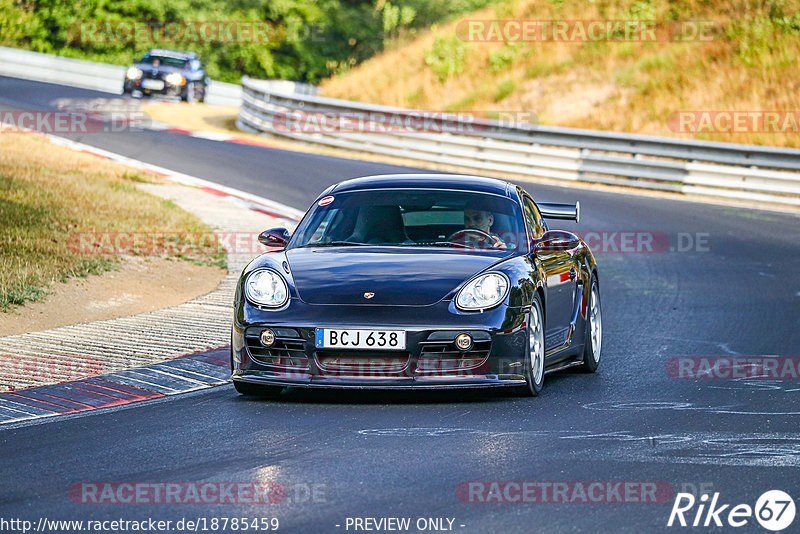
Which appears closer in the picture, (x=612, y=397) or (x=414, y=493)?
(x=414, y=493)

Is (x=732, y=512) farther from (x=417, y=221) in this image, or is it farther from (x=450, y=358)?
(x=417, y=221)

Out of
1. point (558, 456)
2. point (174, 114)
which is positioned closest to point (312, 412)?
point (558, 456)

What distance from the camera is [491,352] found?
300 inches

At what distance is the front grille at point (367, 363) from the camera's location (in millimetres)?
7512

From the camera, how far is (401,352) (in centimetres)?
748

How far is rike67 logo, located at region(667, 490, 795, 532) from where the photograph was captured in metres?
5.07

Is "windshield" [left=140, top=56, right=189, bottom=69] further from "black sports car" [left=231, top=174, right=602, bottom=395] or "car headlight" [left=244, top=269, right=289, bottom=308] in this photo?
"car headlight" [left=244, top=269, right=289, bottom=308]

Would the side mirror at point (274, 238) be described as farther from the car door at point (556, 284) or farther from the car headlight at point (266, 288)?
the car door at point (556, 284)

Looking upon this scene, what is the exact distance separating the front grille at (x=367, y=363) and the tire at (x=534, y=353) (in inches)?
31.0

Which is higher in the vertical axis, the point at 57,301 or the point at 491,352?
the point at 491,352

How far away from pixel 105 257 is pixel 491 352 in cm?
695

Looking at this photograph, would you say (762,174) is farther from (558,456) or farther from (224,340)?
(558,456)

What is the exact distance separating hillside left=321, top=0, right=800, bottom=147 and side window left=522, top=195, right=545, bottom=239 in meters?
19.0

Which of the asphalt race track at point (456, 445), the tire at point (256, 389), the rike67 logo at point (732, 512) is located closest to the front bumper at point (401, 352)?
the asphalt race track at point (456, 445)
